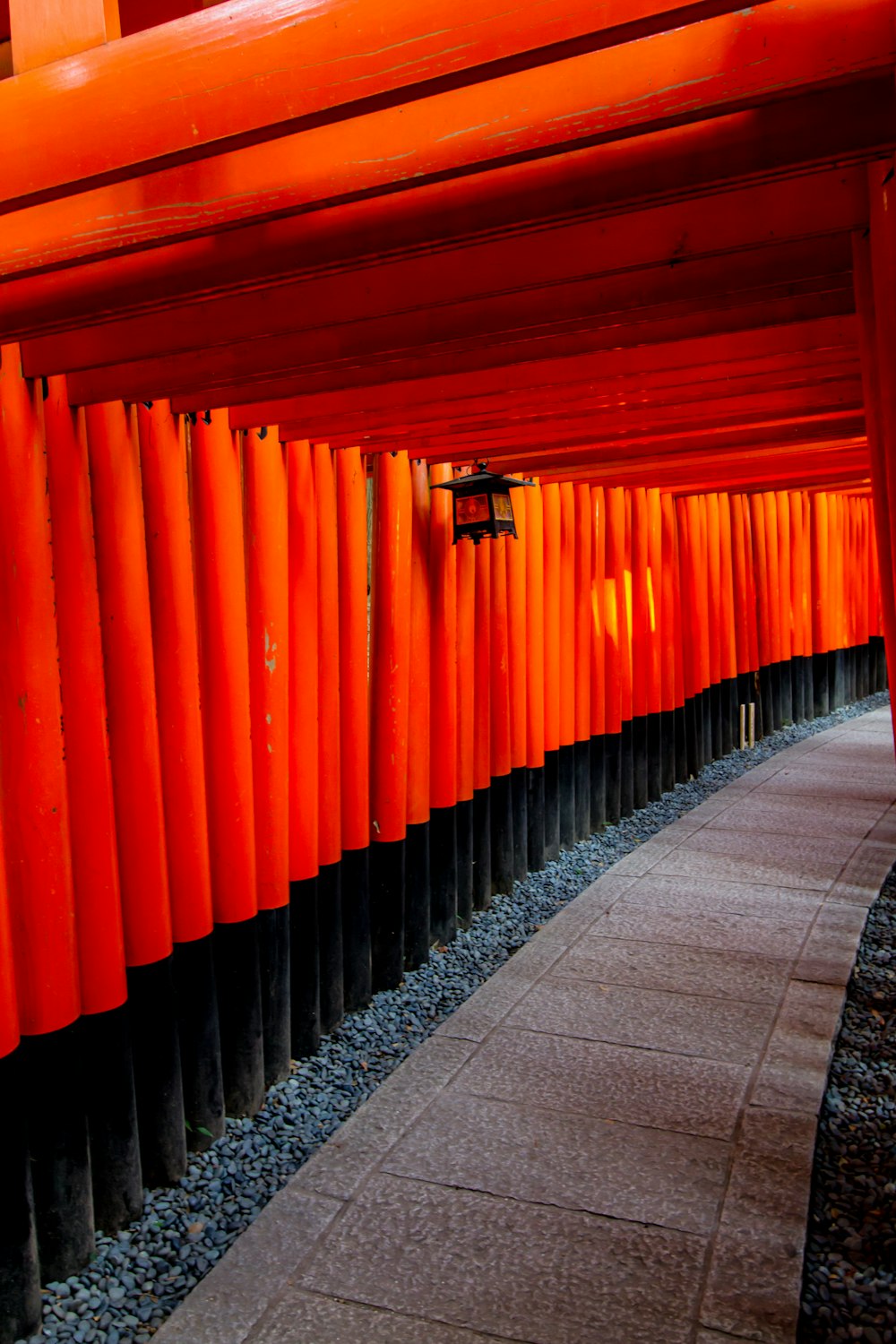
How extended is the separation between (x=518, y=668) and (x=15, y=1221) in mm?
4690

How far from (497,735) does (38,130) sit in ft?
16.8

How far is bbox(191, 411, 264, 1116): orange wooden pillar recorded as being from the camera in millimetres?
3902

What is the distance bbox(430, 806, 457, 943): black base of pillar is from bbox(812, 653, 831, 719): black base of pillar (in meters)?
9.39

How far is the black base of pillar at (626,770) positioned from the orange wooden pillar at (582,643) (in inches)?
30.4

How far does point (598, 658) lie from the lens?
→ 26.6 ft

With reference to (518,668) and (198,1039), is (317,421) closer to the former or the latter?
(198,1039)

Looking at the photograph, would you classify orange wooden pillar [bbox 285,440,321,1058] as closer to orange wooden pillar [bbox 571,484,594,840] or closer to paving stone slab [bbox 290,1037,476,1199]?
paving stone slab [bbox 290,1037,476,1199]

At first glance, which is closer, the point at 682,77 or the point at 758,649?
the point at 682,77

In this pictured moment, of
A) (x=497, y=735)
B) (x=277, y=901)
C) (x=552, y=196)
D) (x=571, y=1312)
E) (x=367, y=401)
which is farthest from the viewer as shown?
(x=497, y=735)

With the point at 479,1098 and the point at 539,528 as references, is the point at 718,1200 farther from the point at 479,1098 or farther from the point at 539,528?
the point at 539,528

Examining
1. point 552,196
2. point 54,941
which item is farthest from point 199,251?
point 54,941

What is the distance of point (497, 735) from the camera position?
6.65 meters

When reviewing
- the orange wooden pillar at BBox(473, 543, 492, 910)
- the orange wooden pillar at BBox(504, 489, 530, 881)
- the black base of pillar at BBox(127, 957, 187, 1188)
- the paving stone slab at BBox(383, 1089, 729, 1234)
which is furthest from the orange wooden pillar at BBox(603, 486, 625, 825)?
the black base of pillar at BBox(127, 957, 187, 1188)

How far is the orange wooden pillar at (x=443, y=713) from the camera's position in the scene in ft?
18.9
